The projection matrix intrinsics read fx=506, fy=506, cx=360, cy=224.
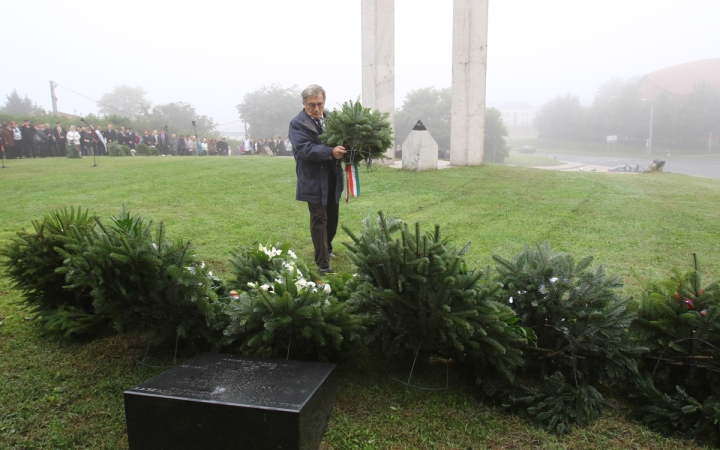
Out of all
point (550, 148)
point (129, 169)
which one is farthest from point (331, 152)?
point (550, 148)

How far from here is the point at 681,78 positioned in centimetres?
4300

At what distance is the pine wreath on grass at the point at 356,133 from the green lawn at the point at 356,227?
168 centimetres

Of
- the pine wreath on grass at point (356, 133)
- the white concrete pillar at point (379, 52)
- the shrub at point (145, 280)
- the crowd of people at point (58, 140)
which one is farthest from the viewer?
the crowd of people at point (58, 140)

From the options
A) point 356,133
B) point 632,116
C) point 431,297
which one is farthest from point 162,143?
point 632,116

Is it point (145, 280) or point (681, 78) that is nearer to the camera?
point (145, 280)

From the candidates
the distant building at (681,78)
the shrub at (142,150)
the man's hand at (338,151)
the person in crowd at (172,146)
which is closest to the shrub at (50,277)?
the man's hand at (338,151)

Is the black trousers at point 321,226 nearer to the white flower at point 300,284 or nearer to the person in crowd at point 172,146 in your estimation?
the white flower at point 300,284

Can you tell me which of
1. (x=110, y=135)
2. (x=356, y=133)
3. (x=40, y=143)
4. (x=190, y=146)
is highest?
(x=110, y=135)

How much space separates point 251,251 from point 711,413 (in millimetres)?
3612

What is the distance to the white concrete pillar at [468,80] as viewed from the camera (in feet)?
54.8

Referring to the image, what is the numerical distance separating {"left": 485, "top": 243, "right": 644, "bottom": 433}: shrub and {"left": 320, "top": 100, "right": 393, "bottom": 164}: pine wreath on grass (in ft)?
8.42

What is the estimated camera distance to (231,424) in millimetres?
2762

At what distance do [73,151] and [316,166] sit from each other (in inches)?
940

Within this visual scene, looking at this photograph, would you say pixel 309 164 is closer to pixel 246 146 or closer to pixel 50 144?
pixel 50 144
